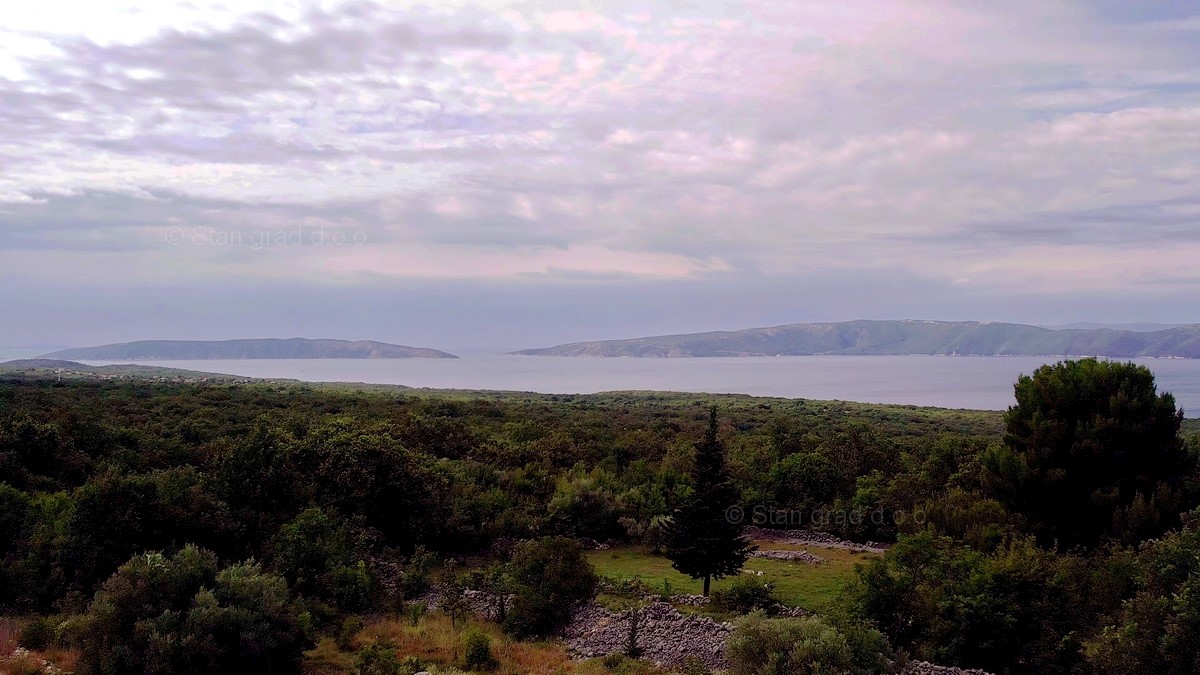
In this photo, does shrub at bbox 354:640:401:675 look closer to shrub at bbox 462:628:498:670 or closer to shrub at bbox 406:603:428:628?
shrub at bbox 462:628:498:670

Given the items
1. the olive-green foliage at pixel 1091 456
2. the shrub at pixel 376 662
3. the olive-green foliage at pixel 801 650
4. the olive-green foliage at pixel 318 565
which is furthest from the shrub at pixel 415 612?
the olive-green foliage at pixel 1091 456

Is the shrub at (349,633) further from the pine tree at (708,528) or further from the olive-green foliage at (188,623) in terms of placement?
the pine tree at (708,528)

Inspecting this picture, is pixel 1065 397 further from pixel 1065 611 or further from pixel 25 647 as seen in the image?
pixel 25 647

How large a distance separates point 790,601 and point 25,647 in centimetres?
1177

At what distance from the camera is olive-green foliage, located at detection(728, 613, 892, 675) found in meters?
7.98

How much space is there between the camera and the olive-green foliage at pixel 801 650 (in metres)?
7.98

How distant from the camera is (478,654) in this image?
33.8 feet

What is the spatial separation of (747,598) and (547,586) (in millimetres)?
3446

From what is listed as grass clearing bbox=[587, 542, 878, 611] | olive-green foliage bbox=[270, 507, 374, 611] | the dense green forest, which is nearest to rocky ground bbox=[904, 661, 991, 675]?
the dense green forest

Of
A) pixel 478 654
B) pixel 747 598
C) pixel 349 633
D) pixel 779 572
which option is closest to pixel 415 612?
pixel 349 633

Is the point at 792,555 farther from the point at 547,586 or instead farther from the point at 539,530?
the point at 547,586

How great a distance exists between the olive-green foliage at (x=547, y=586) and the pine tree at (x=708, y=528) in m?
1.83

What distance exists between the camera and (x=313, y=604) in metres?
11.2

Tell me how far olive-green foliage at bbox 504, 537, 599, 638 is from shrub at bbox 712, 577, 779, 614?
235 cm
